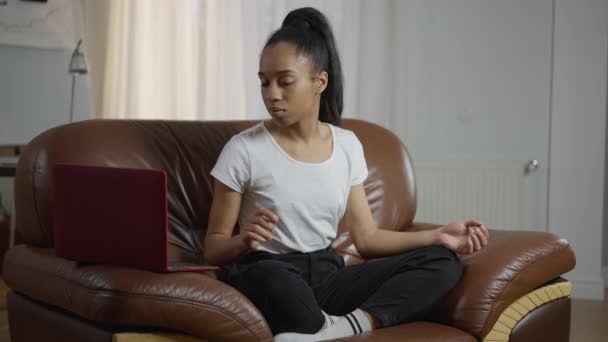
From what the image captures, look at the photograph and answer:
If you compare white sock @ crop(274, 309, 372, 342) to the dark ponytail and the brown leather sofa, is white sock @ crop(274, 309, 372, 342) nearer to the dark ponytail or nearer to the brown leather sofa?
the brown leather sofa

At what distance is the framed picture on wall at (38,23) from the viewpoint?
4035 mm

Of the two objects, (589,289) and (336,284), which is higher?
(336,284)

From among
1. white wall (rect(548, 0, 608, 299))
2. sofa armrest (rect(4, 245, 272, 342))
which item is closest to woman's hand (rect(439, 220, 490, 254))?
sofa armrest (rect(4, 245, 272, 342))

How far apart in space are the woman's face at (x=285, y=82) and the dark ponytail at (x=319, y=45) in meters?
0.03

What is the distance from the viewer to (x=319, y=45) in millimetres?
2031

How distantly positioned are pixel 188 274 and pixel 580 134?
2605mm

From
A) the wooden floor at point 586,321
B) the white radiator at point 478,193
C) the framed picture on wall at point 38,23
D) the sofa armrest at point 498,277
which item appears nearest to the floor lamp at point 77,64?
the framed picture on wall at point 38,23

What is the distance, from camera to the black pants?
167 centimetres

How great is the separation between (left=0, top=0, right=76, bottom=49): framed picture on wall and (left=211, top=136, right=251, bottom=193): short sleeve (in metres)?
2.50

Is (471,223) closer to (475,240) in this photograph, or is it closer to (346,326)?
(475,240)

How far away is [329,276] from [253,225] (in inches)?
13.5

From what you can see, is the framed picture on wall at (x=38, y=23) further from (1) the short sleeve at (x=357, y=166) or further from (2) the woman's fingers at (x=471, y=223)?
(2) the woman's fingers at (x=471, y=223)

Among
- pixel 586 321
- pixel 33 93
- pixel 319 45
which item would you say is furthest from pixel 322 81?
pixel 33 93

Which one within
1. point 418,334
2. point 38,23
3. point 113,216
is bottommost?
point 418,334
